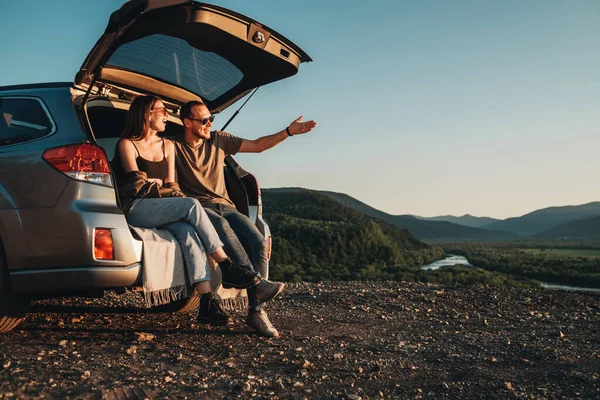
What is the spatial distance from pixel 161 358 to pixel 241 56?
2.82 m

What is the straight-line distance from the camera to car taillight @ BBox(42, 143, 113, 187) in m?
3.99

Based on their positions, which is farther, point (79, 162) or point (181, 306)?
point (181, 306)

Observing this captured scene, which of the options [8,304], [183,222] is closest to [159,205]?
[183,222]

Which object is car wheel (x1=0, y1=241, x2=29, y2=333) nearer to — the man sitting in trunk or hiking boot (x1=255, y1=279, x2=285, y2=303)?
the man sitting in trunk

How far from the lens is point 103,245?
3938mm

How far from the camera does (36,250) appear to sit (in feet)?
13.1

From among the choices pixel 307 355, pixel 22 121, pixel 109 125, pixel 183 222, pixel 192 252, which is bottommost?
pixel 307 355

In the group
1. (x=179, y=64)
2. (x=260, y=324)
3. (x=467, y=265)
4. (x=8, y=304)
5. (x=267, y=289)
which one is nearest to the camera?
(x=8, y=304)

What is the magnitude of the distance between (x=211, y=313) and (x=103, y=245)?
1.51 metres

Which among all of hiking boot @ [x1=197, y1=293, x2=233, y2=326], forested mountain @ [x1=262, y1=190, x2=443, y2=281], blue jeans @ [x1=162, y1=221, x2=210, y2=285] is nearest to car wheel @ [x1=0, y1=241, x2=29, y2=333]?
blue jeans @ [x1=162, y1=221, x2=210, y2=285]

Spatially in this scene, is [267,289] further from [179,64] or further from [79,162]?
[179,64]

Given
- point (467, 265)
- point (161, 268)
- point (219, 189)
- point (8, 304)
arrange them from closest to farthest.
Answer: point (8, 304)
point (161, 268)
point (219, 189)
point (467, 265)

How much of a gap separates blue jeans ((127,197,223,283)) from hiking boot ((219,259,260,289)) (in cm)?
16

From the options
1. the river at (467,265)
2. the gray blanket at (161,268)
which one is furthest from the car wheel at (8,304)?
the river at (467,265)
